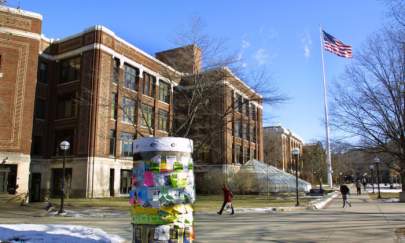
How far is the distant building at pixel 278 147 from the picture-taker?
101 meters

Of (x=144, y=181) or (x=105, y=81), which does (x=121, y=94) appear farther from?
(x=144, y=181)

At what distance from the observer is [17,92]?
1294 inches

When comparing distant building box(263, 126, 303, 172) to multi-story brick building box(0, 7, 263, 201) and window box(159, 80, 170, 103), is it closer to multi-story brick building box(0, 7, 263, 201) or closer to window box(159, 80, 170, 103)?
window box(159, 80, 170, 103)

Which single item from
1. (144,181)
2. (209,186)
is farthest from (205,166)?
(144,181)

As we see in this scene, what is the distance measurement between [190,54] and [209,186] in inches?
1154

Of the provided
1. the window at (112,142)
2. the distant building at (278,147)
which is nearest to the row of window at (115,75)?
the window at (112,142)

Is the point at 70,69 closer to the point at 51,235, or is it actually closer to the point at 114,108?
the point at 114,108

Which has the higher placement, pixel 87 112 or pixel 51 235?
pixel 87 112

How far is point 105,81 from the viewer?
41312mm

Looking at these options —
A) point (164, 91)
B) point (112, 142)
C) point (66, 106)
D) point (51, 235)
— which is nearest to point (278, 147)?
point (164, 91)

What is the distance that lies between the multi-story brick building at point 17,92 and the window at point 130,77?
12.5m

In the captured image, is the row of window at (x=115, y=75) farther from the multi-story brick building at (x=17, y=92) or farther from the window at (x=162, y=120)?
the multi-story brick building at (x=17, y=92)

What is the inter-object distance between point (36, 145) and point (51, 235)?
3228 cm

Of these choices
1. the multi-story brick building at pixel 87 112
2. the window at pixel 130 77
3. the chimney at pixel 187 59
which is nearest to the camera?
the chimney at pixel 187 59
